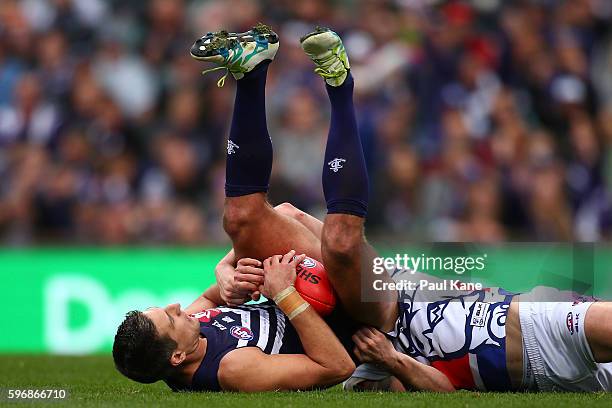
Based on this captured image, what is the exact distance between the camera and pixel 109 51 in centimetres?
1374

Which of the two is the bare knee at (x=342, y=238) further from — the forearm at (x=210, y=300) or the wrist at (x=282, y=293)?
the forearm at (x=210, y=300)

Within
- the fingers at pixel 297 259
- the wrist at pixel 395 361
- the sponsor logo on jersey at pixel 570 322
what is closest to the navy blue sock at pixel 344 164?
the fingers at pixel 297 259

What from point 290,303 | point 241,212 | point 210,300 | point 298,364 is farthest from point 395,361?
point 210,300

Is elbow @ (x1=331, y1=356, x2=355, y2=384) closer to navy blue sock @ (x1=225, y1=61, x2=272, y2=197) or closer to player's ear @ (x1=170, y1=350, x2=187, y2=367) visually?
player's ear @ (x1=170, y1=350, x2=187, y2=367)

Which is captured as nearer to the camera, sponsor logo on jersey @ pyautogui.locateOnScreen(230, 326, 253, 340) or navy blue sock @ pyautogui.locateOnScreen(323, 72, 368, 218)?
navy blue sock @ pyautogui.locateOnScreen(323, 72, 368, 218)

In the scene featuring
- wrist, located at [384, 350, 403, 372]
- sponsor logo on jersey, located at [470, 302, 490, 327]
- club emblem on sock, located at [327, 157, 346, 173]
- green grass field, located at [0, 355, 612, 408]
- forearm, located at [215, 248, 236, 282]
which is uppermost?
club emblem on sock, located at [327, 157, 346, 173]

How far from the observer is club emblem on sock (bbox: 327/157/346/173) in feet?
20.8

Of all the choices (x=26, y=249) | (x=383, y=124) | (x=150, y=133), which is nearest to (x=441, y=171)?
(x=383, y=124)

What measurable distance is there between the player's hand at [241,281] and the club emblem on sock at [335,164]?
29.4 inches

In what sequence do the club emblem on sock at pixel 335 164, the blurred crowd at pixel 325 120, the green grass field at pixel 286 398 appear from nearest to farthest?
the green grass field at pixel 286 398, the club emblem on sock at pixel 335 164, the blurred crowd at pixel 325 120

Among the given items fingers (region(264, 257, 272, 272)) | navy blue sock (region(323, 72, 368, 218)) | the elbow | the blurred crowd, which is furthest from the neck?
the blurred crowd

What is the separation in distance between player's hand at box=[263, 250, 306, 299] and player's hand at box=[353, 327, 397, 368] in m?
0.54

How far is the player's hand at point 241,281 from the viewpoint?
21.4 feet

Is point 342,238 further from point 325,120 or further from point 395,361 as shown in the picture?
point 325,120
